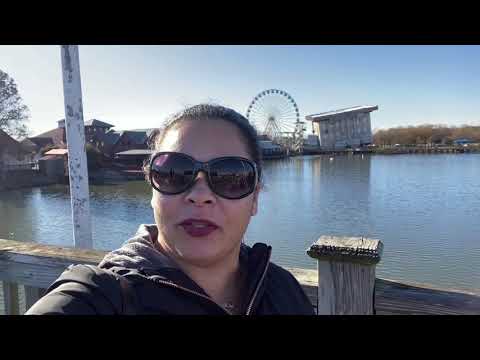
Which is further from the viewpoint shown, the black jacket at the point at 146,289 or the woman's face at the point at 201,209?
the woman's face at the point at 201,209

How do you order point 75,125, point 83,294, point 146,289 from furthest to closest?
point 75,125
point 146,289
point 83,294

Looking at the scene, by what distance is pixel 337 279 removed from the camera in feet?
5.03

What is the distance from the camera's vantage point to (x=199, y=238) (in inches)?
40.1

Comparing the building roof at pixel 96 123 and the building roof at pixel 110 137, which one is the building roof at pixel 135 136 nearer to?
the building roof at pixel 110 137

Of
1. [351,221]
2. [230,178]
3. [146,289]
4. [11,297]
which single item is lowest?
[351,221]

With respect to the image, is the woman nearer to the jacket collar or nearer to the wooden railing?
the jacket collar

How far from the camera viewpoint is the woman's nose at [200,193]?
1.04 m

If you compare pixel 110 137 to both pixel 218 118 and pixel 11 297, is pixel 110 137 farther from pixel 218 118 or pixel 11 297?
pixel 218 118

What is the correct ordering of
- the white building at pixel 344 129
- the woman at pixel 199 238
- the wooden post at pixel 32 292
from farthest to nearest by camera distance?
the white building at pixel 344 129 < the wooden post at pixel 32 292 < the woman at pixel 199 238

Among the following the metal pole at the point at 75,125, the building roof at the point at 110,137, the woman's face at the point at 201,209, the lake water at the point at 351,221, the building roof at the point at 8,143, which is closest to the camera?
the woman's face at the point at 201,209

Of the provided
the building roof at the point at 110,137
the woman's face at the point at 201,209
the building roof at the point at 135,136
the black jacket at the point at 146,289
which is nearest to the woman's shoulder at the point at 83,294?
the black jacket at the point at 146,289

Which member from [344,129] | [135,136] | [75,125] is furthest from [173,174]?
[344,129]

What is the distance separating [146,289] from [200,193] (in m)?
0.31
